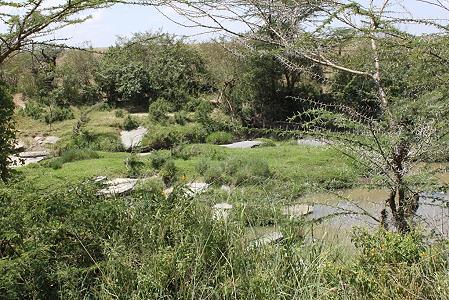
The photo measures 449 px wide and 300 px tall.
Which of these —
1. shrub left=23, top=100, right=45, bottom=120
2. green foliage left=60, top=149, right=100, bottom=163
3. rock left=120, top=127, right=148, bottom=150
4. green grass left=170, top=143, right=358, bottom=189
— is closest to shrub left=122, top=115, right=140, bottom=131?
rock left=120, top=127, right=148, bottom=150

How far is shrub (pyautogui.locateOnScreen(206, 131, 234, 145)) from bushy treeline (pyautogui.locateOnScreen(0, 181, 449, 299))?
15848mm

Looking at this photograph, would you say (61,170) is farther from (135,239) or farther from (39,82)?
(135,239)

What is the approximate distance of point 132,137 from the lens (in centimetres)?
2000

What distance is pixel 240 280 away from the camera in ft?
9.79

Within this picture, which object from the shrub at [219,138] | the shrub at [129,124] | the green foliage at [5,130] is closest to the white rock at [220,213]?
the green foliage at [5,130]

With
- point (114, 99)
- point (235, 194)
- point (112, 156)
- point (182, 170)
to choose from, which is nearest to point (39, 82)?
point (114, 99)

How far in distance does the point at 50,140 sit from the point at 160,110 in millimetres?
4329

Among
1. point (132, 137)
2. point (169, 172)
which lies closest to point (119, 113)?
point (132, 137)

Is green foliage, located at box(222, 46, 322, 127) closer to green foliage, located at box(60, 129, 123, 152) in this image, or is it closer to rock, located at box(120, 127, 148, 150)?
rock, located at box(120, 127, 148, 150)

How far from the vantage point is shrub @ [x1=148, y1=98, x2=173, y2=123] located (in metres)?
21.0

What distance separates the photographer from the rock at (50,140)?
1939cm

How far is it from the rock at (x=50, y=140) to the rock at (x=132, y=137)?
2.36 m

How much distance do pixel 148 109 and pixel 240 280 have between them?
67.4 feet

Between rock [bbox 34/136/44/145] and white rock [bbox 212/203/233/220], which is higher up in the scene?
white rock [bbox 212/203/233/220]
